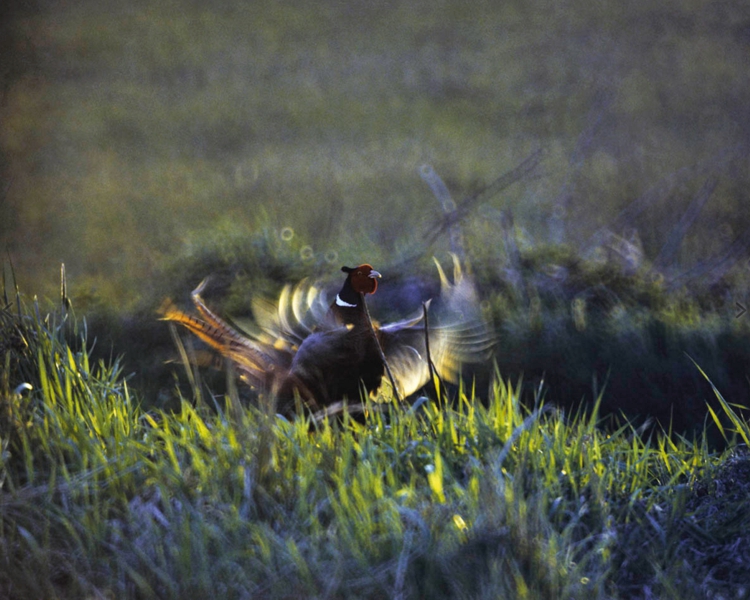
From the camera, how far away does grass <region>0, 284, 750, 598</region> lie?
1.26 meters

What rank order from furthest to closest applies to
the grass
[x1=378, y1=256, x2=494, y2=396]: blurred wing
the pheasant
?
[x1=378, y1=256, x2=494, y2=396]: blurred wing → the pheasant → the grass

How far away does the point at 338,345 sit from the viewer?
187 cm

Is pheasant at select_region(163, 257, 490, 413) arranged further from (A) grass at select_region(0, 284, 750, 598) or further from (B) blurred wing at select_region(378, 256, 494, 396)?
(A) grass at select_region(0, 284, 750, 598)

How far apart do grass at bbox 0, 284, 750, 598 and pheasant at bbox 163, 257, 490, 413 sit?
156 mm

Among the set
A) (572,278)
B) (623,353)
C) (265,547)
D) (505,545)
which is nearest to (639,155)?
(572,278)

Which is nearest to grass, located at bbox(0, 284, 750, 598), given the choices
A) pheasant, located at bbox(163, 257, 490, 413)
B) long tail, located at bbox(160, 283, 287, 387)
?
pheasant, located at bbox(163, 257, 490, 413)

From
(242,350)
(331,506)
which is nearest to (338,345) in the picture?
(242,350)

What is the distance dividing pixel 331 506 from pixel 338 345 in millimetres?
526

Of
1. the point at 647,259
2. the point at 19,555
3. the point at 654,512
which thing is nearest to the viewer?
the point at 19,555

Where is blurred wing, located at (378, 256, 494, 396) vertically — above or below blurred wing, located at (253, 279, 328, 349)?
below

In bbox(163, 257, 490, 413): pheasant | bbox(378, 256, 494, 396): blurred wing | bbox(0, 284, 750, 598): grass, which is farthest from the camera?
bbox(378, 256, 494, 396): blurred wing

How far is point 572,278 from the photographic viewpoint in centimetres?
269

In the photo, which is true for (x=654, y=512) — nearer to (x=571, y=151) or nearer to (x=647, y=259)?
(x=647, y=259)

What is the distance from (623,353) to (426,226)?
76 centimetres
